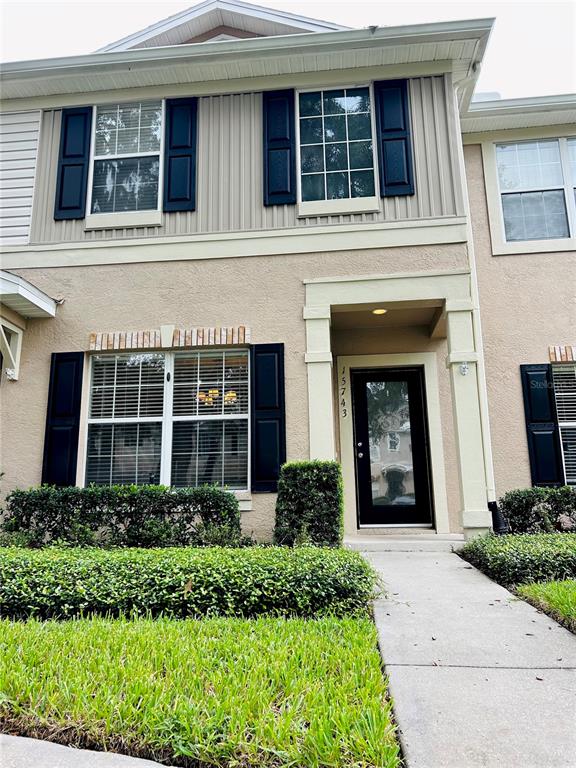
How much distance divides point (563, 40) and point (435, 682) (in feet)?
30.8

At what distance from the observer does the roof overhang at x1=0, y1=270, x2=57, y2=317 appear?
5684 mm

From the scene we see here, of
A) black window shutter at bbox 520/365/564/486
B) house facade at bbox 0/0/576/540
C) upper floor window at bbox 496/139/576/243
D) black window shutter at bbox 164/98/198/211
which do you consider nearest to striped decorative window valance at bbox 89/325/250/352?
house facade at bbox 0/0/576/540

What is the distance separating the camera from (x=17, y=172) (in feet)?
22.6

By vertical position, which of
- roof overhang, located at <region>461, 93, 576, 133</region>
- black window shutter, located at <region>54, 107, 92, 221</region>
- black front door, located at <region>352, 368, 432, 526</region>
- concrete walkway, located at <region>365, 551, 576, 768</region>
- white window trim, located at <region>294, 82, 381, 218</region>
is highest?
roof overhang, located at <region>461, 93, 576, 133</region>

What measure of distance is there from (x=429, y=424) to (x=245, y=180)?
13.1ft

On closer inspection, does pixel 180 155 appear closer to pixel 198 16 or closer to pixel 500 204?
pixel 198 16

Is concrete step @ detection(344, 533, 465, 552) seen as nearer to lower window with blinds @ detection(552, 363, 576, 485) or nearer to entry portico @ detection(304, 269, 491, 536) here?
entry portico @ detection(304, 269, 491, 536)

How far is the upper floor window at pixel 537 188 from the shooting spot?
24.5ft

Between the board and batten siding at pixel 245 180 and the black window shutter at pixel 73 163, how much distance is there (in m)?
0.11

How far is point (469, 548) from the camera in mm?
4977

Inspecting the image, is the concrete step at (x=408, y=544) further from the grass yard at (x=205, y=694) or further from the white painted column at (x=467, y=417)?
the grass yard at (x=205, y=694)

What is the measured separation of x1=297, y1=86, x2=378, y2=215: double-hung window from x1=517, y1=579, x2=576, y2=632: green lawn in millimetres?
4518

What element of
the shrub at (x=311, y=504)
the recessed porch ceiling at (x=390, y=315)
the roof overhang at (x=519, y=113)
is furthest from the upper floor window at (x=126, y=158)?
the roof overhang at (x=519, y=113)

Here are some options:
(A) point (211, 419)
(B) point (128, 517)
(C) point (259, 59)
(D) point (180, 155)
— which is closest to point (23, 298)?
(A) point (211, 419)
